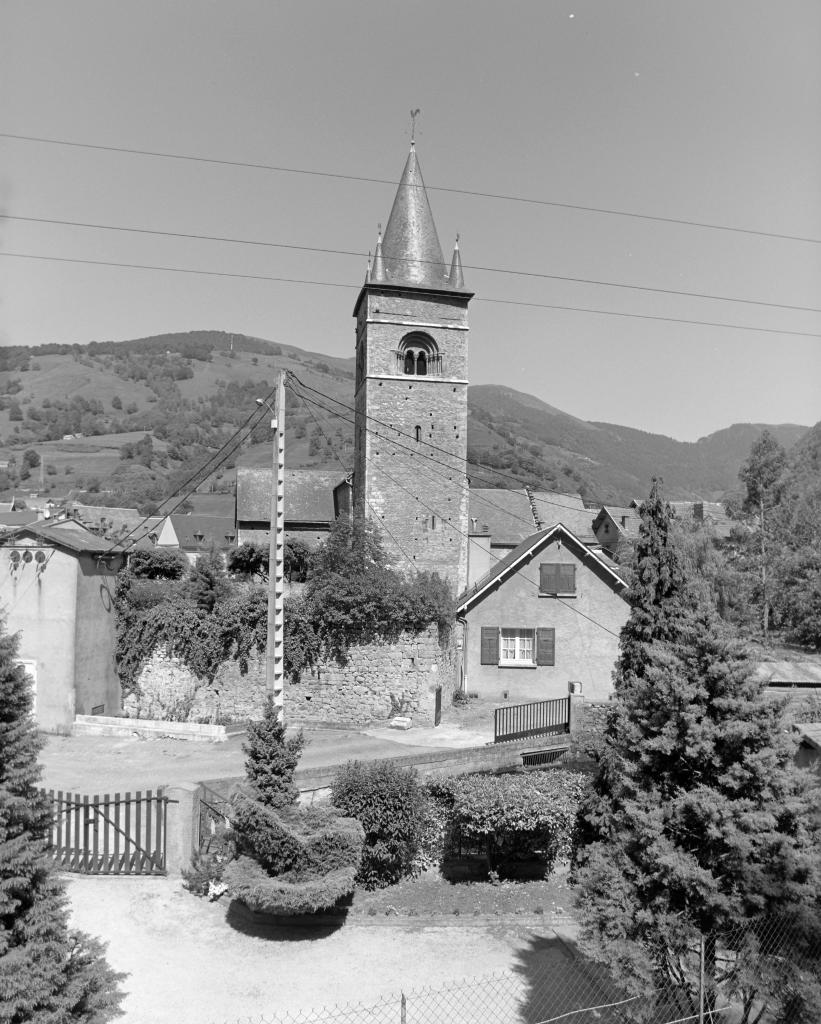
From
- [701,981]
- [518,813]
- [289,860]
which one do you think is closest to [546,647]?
[518,813]

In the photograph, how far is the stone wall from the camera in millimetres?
20969

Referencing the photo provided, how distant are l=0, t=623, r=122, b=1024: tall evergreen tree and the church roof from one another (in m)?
27.6

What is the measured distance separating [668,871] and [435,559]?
24.9m

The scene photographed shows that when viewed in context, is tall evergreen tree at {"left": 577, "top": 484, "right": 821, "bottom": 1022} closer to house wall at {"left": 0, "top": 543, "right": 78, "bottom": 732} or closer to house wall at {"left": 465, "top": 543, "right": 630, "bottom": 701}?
house wall at {"left": 0, "top": 543, "right": 78, "bottom": 732}

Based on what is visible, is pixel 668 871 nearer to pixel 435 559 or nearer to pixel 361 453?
pixel 435 559

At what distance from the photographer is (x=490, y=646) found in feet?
80.3

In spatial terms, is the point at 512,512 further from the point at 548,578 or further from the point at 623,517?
the point at 548,578

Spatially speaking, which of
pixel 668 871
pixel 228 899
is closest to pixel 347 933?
pixel 228 899

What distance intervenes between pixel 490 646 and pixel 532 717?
18.9 feet

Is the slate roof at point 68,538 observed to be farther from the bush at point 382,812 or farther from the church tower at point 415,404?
the church tower at point 415,404

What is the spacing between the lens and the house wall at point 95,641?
777 inches

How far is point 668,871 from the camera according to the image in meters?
7.07

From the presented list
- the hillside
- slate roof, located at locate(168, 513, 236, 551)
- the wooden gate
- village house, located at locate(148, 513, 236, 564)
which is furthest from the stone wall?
the hillside

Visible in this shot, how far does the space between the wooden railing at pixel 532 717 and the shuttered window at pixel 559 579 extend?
607 cm
